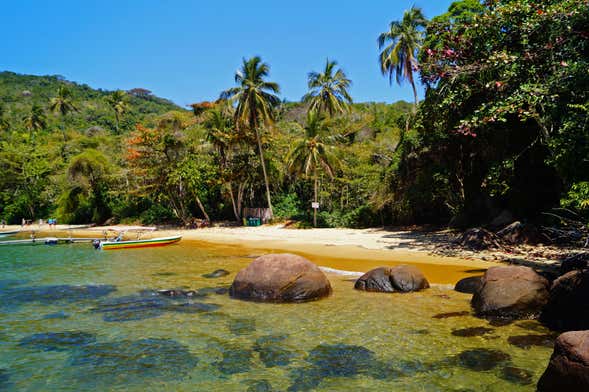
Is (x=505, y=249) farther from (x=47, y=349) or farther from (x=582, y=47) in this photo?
(x=47, y=349)

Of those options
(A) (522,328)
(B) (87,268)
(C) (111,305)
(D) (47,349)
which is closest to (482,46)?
(A) (522,328)

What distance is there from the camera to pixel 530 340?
7.82 m

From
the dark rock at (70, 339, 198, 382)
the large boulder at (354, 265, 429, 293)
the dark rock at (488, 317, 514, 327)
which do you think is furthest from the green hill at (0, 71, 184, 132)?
the dark rock at (488, 317, 514, 327)

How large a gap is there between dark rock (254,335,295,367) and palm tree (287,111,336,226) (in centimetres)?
2245

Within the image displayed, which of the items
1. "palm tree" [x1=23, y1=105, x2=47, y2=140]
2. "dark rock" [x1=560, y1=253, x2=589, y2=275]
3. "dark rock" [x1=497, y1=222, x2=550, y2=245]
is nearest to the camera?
"dark rock" [x1=560, y1=253, x2=589, y2=275]

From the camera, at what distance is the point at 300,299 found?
36.4 ft

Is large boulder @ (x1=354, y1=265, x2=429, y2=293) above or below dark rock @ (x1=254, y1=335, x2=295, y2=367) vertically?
above

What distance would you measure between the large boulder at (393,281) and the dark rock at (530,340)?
12.7ft

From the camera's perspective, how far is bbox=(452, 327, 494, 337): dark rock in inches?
325

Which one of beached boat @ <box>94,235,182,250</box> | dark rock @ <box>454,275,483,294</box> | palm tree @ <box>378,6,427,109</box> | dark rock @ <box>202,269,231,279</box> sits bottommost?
dark rock @ <box>202,269,231,279</box>

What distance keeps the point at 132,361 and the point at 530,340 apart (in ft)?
22.7

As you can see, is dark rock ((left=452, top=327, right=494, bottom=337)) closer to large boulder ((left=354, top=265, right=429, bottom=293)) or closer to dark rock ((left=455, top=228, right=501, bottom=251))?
large boulder ((left=354, top=265, right=429, bottom=293))

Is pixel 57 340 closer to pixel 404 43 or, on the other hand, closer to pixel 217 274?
pixel 217 274

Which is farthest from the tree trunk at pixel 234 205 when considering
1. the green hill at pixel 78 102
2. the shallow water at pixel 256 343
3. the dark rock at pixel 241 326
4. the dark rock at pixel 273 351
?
the green hill at pixel 78 102
